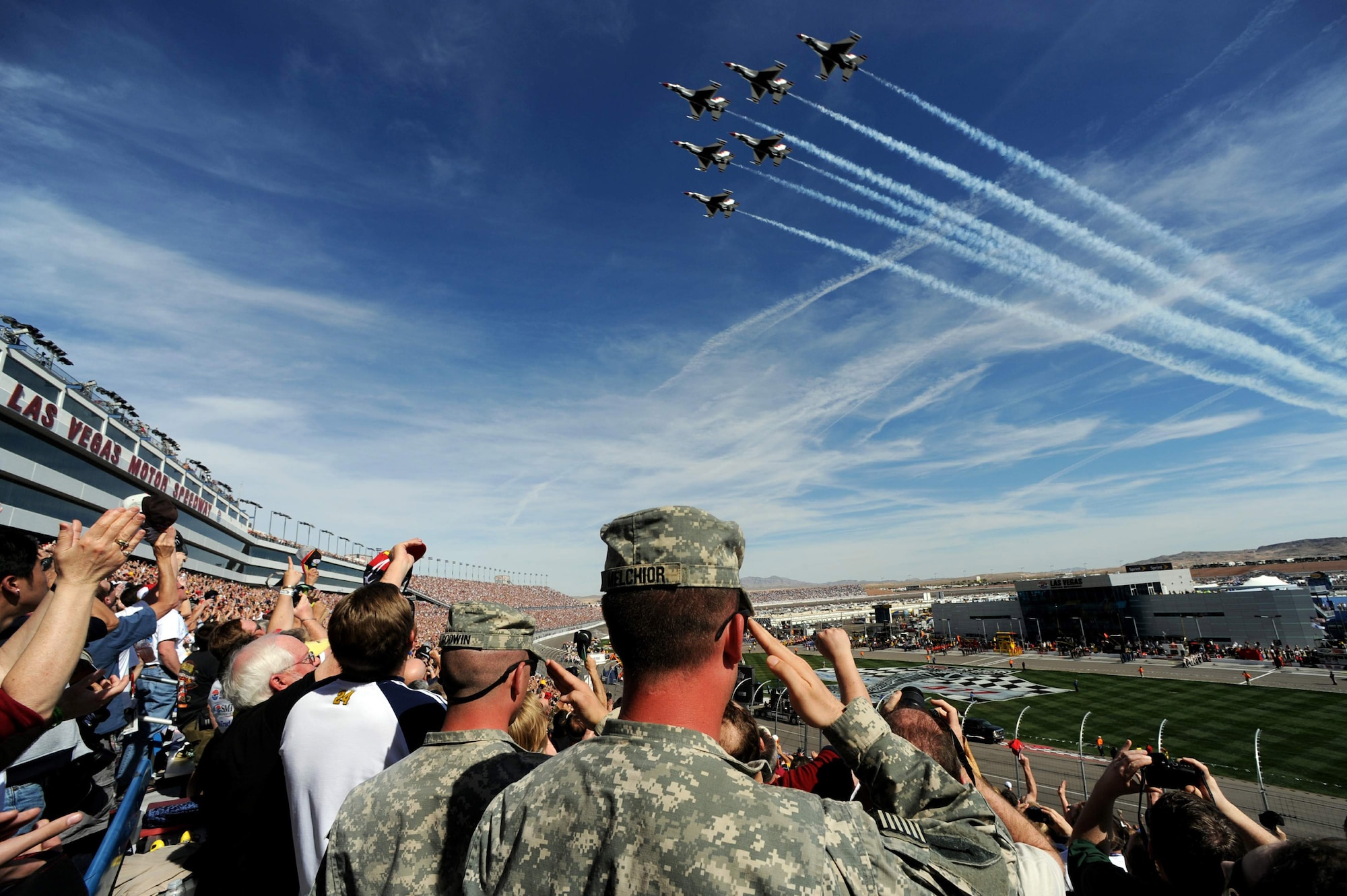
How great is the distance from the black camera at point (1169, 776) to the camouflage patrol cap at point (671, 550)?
4276 mm

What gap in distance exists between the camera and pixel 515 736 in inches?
156

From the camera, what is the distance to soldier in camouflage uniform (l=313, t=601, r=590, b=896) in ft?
7.45

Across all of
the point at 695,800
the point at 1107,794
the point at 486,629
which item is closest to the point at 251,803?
the point at 486,629

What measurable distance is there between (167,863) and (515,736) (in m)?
4.48

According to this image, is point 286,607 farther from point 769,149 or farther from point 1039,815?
point 769,149

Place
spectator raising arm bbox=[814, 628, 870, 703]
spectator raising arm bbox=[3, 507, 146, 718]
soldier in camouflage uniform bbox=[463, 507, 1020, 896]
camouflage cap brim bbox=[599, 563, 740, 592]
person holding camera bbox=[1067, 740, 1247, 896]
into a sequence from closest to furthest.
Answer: soldier in camouflage uniform bbox=[463, 507, 1020, 896] → camouflage cap brim bbox=[599, 563, 740, 592] → spectator raising arm bbox=[814, 628, 870, 703] → spectator raising arm bbox=[3, 507, 146, 718] → person holding camera bbox=[1067, 740, 1247, 896]

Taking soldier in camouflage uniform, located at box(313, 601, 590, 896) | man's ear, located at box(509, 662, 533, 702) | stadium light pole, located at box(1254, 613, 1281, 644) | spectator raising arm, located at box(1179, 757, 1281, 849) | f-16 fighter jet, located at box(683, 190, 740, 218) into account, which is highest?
f-16 fighter jet, located at box(683, 190, 740, 218)

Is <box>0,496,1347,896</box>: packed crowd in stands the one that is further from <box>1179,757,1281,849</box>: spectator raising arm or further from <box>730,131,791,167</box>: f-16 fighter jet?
<box>730,131,791,167</box>: f-16 fighter jet

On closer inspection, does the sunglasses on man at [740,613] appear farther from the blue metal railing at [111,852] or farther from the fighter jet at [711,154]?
the fighter jet at [711,154]

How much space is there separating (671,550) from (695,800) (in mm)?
682

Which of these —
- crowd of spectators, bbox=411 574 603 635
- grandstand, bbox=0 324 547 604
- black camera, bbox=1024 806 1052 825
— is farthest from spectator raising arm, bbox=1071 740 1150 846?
crowd of spectators, bbox=411 574 603 635

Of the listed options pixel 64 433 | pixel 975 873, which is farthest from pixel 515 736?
pixel 64 433

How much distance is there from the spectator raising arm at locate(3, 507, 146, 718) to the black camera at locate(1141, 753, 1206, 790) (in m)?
6.48

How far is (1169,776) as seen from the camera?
4.12 m
